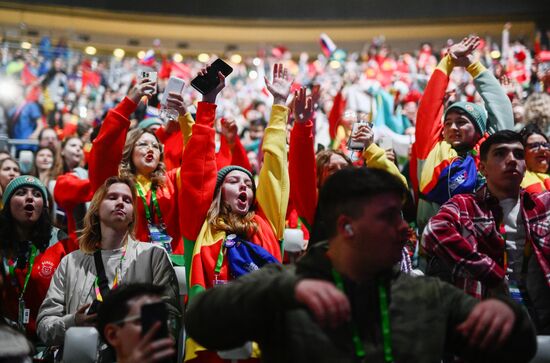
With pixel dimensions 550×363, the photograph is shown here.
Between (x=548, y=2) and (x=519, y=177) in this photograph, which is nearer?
(x=519, y=177)

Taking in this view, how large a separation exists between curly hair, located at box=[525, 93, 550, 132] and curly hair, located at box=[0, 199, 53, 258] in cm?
367

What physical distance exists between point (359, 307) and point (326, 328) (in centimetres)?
13

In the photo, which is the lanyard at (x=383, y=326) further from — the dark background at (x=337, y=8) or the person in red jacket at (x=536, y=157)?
the dark background at (x=337, y=8)

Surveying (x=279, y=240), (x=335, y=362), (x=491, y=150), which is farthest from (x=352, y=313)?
(x=279, y=240)

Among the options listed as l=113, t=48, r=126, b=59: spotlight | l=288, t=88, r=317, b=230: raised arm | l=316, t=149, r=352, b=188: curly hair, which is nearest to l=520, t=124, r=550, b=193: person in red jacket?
l=316, t=149, r=352, b=188: curly hair

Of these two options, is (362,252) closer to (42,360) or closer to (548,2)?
(42,360)

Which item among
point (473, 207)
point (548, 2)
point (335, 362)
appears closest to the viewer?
point (335, 362)

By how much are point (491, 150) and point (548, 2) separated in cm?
2061

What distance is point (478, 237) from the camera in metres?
2.88

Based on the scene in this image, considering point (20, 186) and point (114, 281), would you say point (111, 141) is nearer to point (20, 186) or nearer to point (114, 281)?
point (20, 186)

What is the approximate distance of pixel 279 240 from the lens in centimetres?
359

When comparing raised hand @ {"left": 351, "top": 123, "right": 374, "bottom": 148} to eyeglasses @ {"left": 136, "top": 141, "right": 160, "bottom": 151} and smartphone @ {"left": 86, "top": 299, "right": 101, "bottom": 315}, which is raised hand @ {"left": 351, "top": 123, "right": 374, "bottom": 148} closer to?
eyeglasses @ {"left": 136, "top": 141, "right": 160, "bottom": 151}

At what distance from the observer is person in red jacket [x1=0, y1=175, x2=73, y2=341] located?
143 inches

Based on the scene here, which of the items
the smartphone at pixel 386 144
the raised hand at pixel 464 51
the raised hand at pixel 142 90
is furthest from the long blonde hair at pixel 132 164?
the raised hand at pixel 464 51
